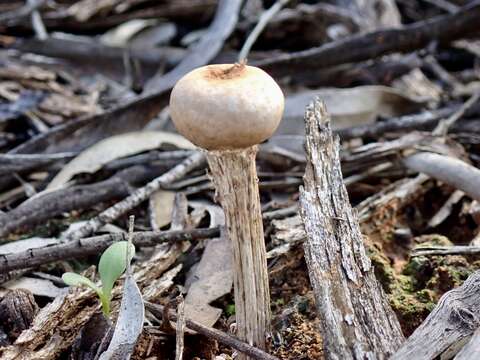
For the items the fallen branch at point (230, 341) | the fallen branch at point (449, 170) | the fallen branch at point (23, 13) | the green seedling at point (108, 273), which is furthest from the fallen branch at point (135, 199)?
the fallen branch at point (23, 13)

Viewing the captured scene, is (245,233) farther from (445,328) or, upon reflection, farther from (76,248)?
(76,248)

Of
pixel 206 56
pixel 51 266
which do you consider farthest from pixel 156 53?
pixel 51 266

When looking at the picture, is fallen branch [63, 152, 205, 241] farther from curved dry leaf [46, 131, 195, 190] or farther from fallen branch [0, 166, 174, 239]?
curved dry leaf [46, 131, 195, 190]

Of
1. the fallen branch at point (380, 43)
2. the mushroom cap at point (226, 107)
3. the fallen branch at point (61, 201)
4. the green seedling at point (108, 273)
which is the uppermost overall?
the mushroom cap at point (226, 107)

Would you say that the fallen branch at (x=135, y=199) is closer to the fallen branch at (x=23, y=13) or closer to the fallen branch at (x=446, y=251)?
the fallen branch at (x=446, y=251)

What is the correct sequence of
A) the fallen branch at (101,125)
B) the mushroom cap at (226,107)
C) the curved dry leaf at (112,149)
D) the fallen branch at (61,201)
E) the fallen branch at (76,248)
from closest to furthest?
1. the mushroom cap at (226,107)
2. the fallen branch at (76,248)
3. the fallen branch at (61,201)
4. the curved dry leaf at (112,149)
5. the fallen branch at (101,125)

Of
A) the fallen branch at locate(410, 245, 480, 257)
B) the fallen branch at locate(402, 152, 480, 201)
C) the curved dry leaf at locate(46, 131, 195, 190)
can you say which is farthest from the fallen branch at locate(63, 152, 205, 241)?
the fallen branch at locate(410, 245, 480, 257)

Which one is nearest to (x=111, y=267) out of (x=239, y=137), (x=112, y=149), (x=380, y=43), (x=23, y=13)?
(x=239, y=137)

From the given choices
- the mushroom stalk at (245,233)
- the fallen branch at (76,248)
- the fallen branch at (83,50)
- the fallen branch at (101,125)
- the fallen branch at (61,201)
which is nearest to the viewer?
the mushroom stalk at (245,233)
